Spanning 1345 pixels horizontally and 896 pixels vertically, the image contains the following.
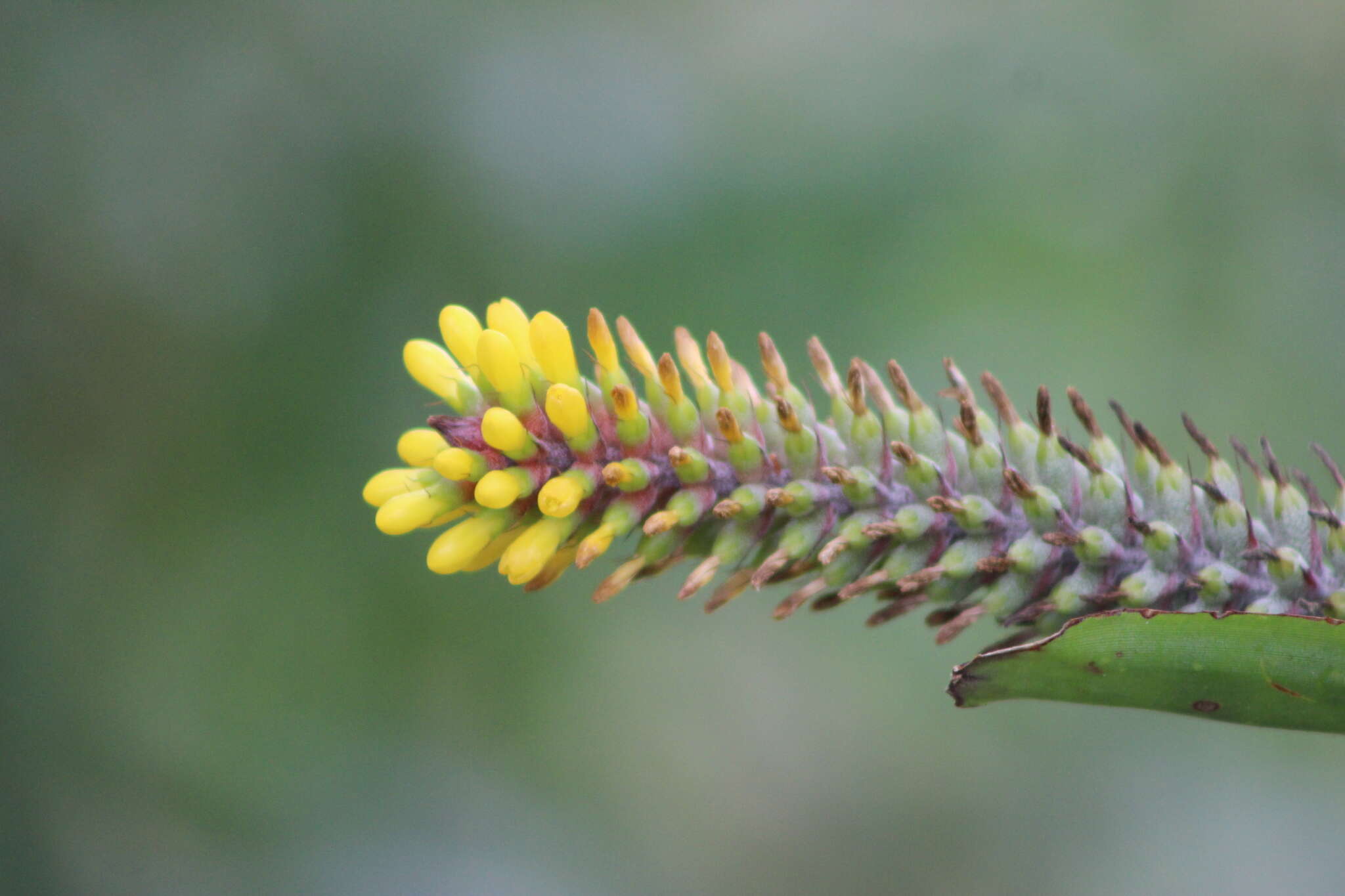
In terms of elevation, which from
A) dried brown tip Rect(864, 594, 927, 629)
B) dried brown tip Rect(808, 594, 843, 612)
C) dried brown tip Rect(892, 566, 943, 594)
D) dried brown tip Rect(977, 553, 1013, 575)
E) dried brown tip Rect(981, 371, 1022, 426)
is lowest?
dried brown tip Rect(864, 594, 927, 629)

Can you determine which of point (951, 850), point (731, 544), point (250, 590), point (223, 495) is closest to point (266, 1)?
point (223, 495)

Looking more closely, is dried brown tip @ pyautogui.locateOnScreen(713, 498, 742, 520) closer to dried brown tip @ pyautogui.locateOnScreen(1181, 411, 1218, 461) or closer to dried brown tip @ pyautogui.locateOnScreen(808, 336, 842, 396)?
dried brown tip @ pyautogui.locateOnScreen(808, 336, 842, 396)

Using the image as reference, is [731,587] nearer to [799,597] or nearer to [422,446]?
[799,597]

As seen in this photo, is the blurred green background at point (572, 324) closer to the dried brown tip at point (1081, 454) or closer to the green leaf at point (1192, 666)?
the dried brown tip at point (1081, 454)

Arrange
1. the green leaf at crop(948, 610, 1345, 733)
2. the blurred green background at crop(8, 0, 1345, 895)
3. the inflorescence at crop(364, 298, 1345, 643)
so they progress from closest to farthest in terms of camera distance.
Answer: the green leaf at crop(948, 610, 1345, 733) → the inflorescence at crop(364, 298, 1345, 643) → the blurred green background at crop(8, 0, 1345, 895)

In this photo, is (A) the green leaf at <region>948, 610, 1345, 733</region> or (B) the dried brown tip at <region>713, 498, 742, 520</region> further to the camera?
(B) the dried brown tip at <region>713, 498, 742, 520</region>

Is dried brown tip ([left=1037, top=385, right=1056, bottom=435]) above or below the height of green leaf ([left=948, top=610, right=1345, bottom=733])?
above

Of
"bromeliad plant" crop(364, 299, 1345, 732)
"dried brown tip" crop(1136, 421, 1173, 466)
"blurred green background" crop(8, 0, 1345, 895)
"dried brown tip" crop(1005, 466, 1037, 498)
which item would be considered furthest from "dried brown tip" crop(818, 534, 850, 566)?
"blurred green background" crop(8, 0, 1345, 895)

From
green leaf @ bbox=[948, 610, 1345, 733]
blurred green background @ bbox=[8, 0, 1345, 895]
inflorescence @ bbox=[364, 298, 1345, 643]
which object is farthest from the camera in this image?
blurred green background @ bbox=[8, 0, 1345, 895]
